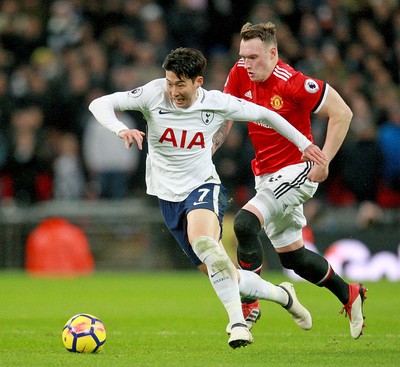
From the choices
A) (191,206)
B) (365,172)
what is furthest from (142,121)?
(191,206)

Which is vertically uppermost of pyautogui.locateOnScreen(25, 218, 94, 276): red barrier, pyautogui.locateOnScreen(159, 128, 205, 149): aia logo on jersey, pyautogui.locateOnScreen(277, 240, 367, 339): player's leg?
pyautogui.locateOnScreen(159, 128, 205, 149): aia logo on jersey

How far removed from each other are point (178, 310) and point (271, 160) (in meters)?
2.98

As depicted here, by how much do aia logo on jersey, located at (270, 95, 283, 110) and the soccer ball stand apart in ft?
8.12

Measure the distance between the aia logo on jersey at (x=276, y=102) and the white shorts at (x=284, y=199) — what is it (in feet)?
1.67

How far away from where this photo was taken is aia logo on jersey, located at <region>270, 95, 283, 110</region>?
8711 mm

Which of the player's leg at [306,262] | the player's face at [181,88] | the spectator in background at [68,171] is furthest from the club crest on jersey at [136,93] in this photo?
the spectator in background at [68,171]

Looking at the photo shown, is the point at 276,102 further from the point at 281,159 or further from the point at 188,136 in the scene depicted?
the point at 188,136

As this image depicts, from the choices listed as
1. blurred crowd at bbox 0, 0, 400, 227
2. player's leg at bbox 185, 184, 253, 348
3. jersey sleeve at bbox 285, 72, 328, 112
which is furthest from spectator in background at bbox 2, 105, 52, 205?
player's leg at bbox 185, 184, 253, 348

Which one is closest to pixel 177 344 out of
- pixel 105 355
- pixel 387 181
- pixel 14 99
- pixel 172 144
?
pixel 105 355

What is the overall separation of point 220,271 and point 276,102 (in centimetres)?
192

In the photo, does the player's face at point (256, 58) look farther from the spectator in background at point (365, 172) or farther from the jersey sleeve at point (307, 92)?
the spectator in background at point (365, 172)

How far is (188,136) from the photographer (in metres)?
7.86

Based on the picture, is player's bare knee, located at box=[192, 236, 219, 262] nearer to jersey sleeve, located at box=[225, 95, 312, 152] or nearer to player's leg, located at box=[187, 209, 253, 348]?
player's leg, located at box=[187, 209, 253, 348]

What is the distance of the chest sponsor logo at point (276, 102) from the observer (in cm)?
871
